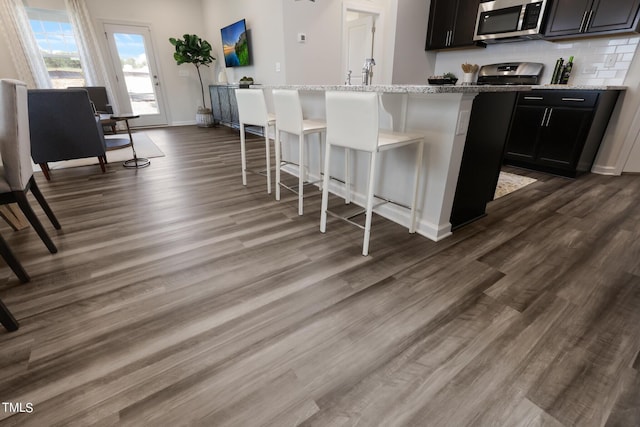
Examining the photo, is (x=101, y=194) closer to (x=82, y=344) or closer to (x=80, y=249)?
(x=80, y=249)

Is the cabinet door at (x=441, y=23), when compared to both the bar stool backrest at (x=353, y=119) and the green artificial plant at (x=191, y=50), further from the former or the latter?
the green artificial plant at (x=191, y=50)

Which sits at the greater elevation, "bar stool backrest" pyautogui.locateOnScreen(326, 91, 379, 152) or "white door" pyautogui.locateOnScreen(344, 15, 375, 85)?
"white door" pyautogui.locateOnScreen(344, 15, 375, 85)

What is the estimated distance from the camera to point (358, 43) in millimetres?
5359

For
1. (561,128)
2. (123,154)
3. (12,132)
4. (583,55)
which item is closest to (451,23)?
(583,55)

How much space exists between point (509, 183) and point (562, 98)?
1087mm

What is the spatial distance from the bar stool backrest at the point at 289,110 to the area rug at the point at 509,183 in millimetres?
1982

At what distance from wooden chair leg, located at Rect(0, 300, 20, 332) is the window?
22.1 ft

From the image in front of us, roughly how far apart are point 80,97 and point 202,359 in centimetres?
319

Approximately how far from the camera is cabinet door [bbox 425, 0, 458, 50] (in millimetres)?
4320

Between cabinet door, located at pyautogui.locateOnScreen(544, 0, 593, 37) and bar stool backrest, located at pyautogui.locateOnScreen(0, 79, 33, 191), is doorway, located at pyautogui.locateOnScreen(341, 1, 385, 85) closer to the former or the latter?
cabinet door, located at pyautogui.locateOnScreen(544, 0, 593, 37)

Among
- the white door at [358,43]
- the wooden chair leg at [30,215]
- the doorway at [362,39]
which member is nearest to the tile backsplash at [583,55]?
the doorway at [362,39]

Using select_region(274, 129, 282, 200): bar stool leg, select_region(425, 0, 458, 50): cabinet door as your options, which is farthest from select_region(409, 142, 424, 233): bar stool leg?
select_region(425, 0, 458, 50): cabinet door

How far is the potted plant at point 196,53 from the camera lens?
21.4ft

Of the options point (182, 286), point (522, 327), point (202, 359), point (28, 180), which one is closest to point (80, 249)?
point (28, 180)
